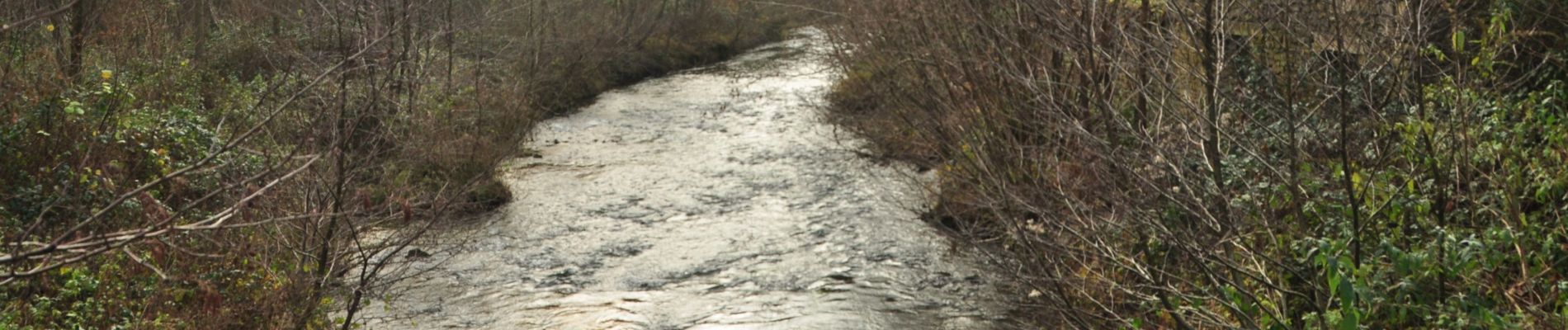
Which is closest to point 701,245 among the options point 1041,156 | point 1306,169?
point 1041,156

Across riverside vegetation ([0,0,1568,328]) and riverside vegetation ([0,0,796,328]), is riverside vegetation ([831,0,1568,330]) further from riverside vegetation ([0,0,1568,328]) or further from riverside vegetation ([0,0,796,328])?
riverside vegetation ([0,0,796,328])

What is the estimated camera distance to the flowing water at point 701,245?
10.8 m

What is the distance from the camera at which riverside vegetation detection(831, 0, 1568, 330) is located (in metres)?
6.27

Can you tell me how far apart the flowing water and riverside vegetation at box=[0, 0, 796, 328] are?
63cm

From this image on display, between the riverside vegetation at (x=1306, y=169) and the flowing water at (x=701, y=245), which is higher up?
the riverside vegetation at (x=1306, y=169)

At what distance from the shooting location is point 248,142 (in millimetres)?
11742

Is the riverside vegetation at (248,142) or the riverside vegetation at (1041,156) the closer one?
the riverside vegetation at (1041,156)

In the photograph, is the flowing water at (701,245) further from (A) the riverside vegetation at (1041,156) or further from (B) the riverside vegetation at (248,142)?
(B) the riverside vegetation at (248,142)

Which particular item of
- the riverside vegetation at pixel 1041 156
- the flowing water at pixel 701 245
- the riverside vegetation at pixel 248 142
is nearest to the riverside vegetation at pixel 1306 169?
the riverside vegetation at pixel 1041 156

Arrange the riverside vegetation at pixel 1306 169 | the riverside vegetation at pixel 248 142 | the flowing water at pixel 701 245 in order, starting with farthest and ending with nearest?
1. the flowing water at pixel 701 245
2. the riverside vegetation at pixel 248 142
3. the riverside vegetation at pixel 1306 169

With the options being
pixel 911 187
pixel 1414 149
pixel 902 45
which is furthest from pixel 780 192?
pixel 1414 149

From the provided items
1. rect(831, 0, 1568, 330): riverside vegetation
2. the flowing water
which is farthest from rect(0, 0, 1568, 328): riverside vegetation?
the flowing water

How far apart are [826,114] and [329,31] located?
9.11m

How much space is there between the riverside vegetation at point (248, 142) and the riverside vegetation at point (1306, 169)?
3823 millimetres
